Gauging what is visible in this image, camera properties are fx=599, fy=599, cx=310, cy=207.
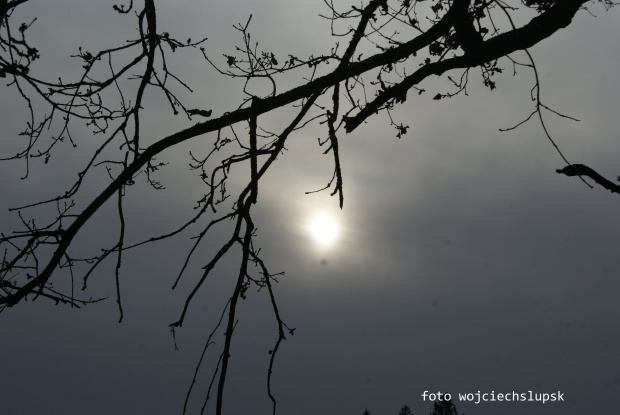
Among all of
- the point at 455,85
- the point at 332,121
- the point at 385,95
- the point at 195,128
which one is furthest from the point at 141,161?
the point at 455,85

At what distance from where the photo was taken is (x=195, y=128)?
409 cm

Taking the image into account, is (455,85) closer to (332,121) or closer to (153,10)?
(332,121)

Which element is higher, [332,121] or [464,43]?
[464,43]

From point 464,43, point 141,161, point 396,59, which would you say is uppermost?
point 464,43

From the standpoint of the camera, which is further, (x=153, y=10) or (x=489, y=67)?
(x=489, y=67)

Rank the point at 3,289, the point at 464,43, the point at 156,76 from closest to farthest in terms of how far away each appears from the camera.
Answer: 1. the point at 3,289
2. the point at 156,76
3. the point at 464,43

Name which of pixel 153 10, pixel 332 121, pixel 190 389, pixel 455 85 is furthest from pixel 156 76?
pixel 455 85

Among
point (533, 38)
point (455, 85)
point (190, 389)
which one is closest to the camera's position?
point (190, 389)

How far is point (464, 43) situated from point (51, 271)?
13.0ft

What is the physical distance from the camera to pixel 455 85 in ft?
21.2

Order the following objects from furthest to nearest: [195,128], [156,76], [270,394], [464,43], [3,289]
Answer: [464,43] < [156,76] < [195,128] < [3,289] < [270,394]

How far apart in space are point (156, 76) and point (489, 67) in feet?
12.4

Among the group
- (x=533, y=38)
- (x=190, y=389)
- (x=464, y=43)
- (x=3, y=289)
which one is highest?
(x=464, y=43)

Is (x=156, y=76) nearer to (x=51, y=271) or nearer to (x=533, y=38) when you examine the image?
(x=51, y=271)
